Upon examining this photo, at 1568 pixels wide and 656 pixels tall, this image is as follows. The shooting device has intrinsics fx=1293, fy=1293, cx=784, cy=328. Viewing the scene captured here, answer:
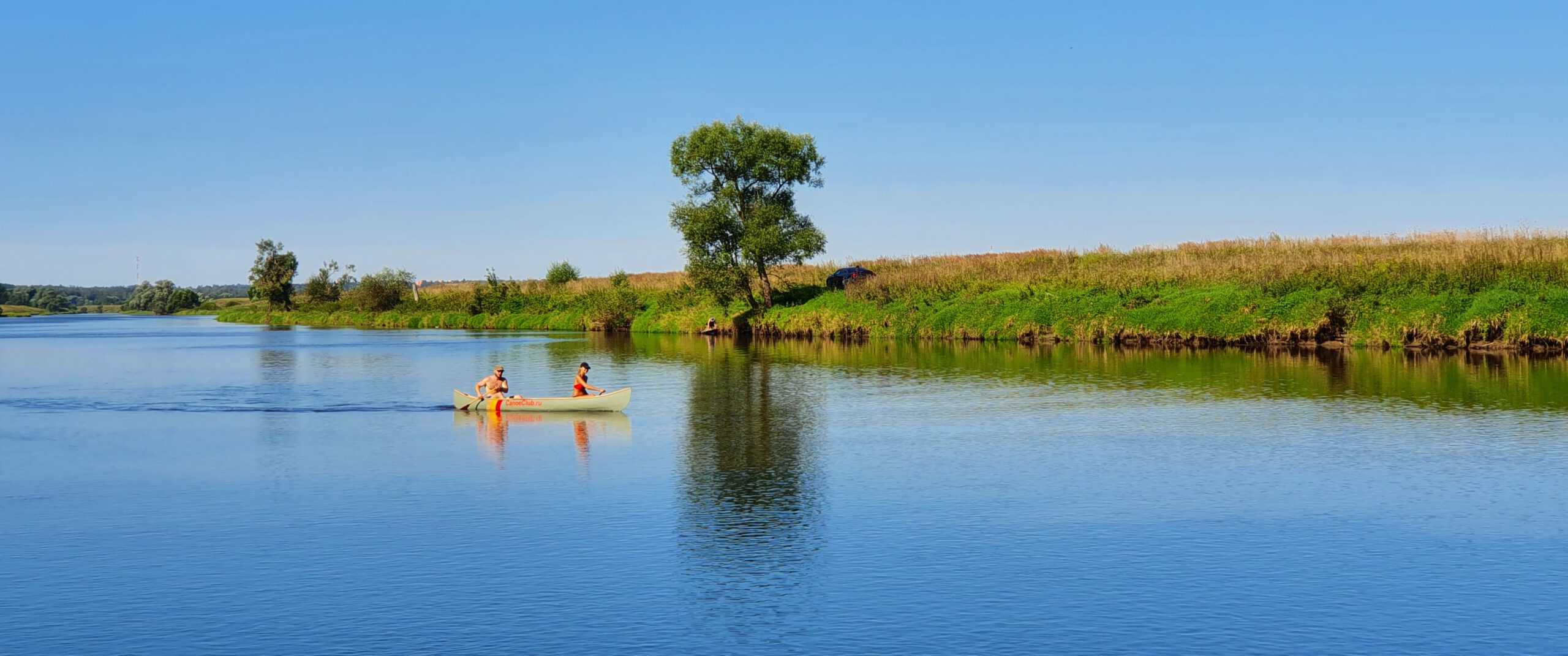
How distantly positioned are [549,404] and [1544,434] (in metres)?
23.7

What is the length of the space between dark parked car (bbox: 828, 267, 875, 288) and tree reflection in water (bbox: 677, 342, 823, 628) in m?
46.1

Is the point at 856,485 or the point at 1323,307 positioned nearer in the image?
the point at 856,485

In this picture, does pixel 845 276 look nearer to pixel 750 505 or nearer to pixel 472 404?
pixel 472 404

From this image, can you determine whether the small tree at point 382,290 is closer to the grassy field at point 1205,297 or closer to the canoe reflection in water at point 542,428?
the grassy field at point 1205,297

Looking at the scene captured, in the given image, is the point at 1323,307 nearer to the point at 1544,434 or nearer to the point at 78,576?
the point at 1544,434

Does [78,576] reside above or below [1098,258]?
below

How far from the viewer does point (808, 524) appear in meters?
18.8

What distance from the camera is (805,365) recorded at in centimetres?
5406

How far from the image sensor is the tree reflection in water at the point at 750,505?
49.4 feet

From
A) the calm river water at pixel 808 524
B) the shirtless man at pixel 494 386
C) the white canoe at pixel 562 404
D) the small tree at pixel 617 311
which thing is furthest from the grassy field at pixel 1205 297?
the shirtless man at pixel 494 386

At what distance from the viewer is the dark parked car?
279 feet

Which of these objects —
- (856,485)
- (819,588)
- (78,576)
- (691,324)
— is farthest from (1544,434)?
(691,324)

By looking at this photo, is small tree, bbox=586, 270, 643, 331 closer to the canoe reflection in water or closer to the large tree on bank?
the large tree on bank

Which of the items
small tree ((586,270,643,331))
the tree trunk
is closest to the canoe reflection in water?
the tree trunk
